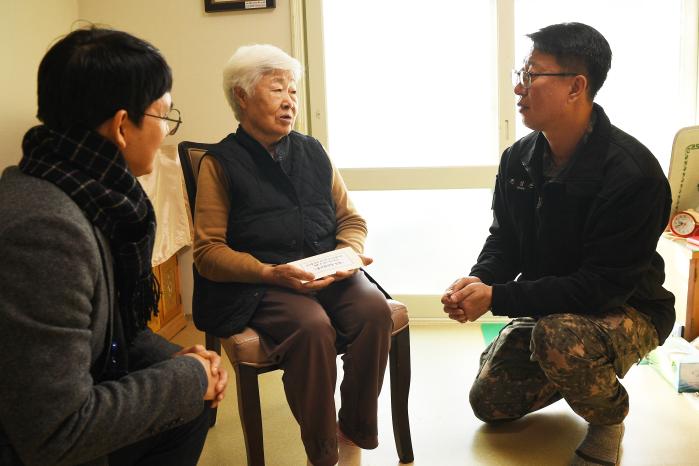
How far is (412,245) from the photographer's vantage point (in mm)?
3334

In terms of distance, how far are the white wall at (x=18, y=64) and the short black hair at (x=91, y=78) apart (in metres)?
1.68

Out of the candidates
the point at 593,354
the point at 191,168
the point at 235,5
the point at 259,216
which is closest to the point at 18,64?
the point at 235,5

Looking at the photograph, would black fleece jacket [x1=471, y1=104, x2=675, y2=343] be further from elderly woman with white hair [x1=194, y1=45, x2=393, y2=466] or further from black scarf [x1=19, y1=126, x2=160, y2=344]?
black scarf [x1=19, y1=126, x2=160, y2=344]

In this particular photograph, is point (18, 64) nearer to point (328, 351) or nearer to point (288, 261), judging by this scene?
point (288, 261)

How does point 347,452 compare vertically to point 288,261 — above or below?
below

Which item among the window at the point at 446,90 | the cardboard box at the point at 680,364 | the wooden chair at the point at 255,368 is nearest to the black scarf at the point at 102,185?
the wooden chair at the point at 255,368

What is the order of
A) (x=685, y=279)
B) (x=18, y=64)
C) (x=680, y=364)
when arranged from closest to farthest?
(x=680, y=364) → (x=685, y=279) → (x=18, y=64)

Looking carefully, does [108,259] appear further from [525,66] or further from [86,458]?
[525,66]

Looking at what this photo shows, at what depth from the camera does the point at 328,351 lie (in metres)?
1.74

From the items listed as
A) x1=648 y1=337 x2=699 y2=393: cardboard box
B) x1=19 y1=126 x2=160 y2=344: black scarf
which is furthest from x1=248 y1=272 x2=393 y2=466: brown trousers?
x1=648 y1=337 x2=699 y2=393: cardboard box

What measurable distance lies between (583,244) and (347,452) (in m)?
0.89

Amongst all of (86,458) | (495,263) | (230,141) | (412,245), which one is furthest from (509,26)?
(86,458)

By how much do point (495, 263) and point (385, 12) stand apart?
4.98 feet

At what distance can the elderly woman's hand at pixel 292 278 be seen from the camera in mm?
1800
